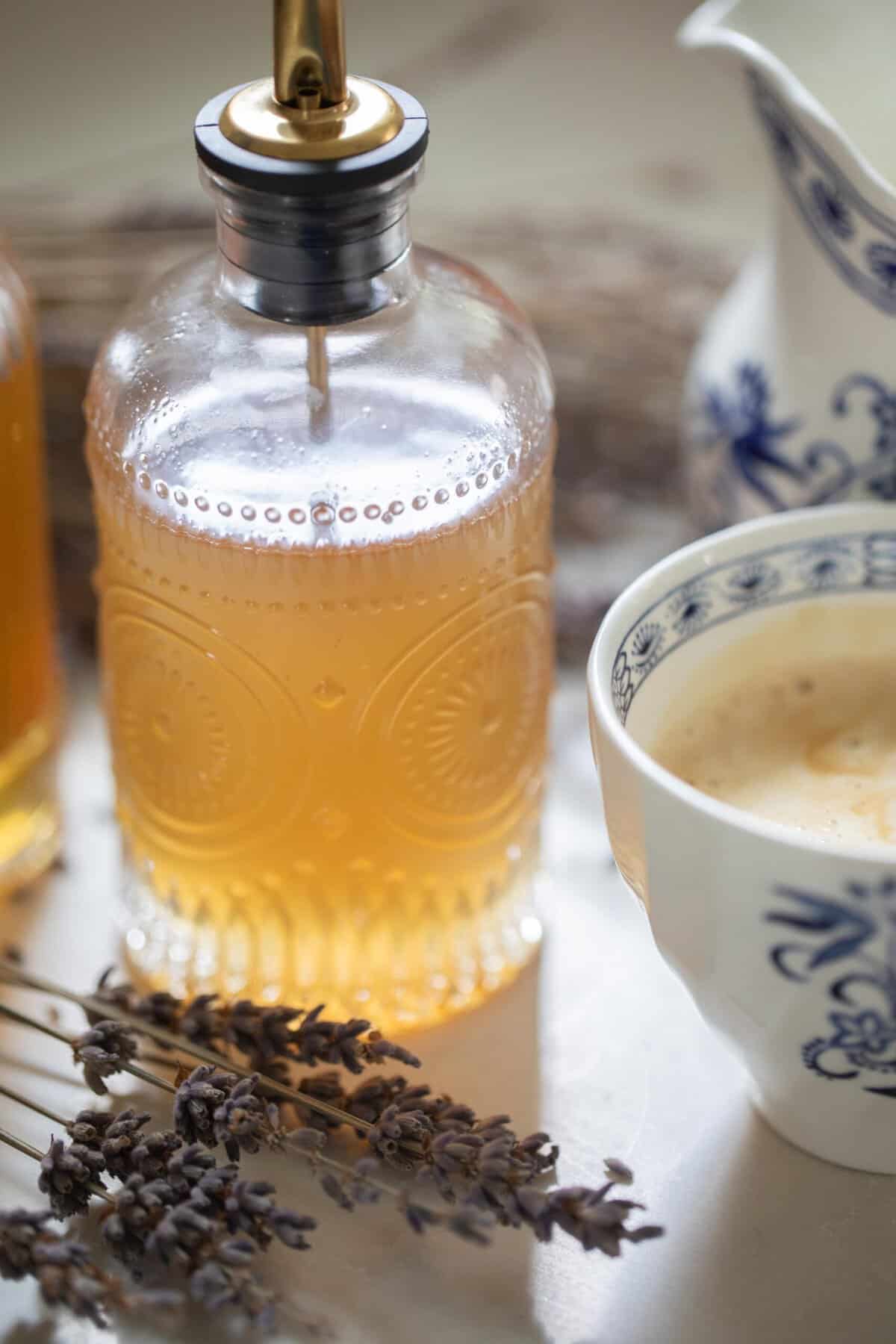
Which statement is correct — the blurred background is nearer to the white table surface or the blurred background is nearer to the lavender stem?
the white table surface

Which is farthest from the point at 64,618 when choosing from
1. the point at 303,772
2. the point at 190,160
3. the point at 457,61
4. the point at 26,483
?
the point at 457,61

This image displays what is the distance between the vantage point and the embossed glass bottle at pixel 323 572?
0.63 meters

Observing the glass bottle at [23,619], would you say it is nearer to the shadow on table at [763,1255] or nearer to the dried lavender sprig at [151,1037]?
the dried lavender sprig at [151,1037]

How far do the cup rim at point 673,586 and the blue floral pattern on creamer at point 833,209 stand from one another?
0.30ft

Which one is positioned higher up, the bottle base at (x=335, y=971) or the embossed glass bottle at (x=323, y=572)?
the embossed glass bottle at (x=323, y=572)

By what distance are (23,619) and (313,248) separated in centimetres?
25

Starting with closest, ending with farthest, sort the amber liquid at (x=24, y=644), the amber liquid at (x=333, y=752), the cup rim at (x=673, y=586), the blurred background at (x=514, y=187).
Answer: the cup rim at (x=673, y=586)
the amber liquid at (x=333, y=752)
the amber liquid at (x=24, y=644)
the blurred background at (x=514, y=187)

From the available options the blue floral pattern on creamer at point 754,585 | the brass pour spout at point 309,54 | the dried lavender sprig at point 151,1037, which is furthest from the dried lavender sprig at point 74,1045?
the brass pour spout at point 309,54

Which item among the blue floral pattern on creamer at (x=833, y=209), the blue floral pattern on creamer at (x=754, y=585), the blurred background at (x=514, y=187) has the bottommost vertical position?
the blurred background at (x=514, y=187)

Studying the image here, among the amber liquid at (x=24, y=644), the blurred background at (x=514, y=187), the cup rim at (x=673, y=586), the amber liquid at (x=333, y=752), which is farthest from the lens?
the blurred background at (x=514, y=187)

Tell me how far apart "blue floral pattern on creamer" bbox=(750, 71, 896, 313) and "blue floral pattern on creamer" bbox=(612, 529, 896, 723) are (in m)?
0.11

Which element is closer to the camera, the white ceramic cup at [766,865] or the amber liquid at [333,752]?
the white ceramic cup at [766,865]

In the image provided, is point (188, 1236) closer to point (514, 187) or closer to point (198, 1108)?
point (198, 1108)

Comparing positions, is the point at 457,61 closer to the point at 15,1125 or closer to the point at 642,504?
the point at 642,504
